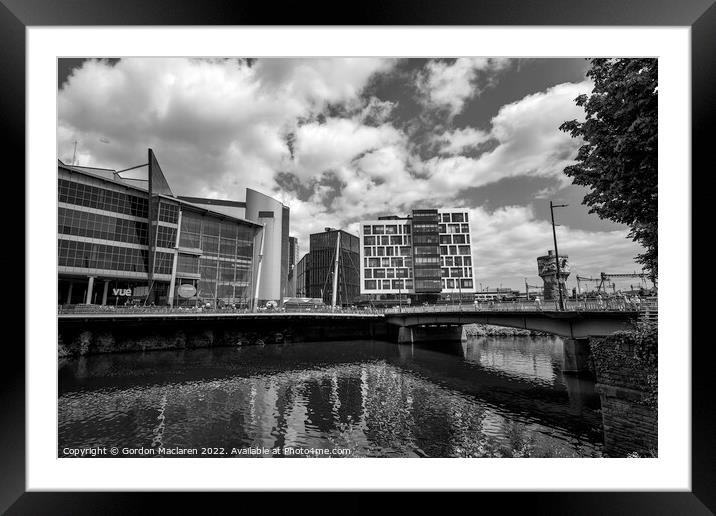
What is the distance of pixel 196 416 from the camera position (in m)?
14.9

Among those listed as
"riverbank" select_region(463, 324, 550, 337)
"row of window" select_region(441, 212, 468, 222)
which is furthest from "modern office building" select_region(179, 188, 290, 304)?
"riverbank" select_region(463, 324, 550, 337)

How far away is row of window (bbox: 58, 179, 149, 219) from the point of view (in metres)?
44.2

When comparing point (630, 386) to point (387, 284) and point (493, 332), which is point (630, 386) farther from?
point (387, 284)

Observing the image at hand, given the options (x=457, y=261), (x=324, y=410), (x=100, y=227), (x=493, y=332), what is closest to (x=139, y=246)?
(x=100, y=227)

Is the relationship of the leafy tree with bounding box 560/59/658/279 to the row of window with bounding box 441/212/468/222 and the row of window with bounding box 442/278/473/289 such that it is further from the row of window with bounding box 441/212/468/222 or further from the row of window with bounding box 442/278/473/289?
the row of window with bounding box 441/212/468/222

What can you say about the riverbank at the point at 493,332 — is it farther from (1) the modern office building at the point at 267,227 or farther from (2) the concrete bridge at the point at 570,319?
(1) the modern office building at the point at 267,227

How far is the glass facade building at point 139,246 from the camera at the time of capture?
45.0 meters

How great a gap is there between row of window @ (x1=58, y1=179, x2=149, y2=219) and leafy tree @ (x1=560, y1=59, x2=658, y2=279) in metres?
58.0

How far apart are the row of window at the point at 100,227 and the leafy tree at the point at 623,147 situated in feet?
188

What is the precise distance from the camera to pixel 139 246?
173ft
